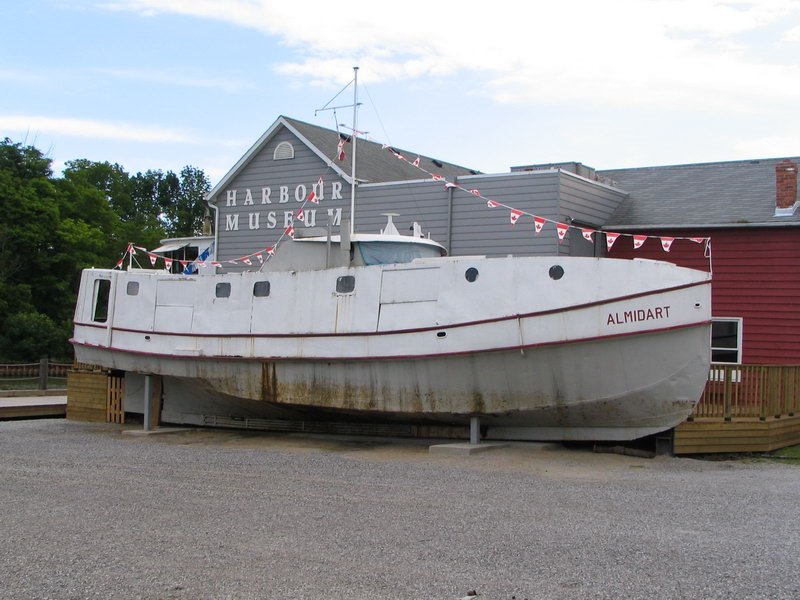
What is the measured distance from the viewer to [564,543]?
7.54 m

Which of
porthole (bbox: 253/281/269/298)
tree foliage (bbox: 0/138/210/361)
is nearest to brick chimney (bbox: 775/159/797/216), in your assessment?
porthole (bbox: 253/281/269/298)

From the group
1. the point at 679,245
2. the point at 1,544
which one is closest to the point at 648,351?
the point at 679,245

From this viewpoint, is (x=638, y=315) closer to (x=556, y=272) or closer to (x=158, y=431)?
(x=556, y=272)

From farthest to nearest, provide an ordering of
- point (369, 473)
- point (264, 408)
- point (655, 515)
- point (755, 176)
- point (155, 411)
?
1. point (755, 176)
2. point (155, 411)
3. point (264, 408)
4. point (369, 473)
5. point (655, 515)

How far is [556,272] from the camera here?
41.3 feet

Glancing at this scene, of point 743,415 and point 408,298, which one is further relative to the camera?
point 408,298

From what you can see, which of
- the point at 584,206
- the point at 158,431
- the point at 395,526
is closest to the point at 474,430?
the point at 395,526

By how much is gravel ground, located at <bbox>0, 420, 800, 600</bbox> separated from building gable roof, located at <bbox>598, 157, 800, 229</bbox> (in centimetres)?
692

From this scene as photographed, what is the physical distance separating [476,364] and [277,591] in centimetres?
715

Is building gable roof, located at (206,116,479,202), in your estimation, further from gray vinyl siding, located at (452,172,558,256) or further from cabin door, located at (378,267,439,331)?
cabin door, located at (378,267,439,331)

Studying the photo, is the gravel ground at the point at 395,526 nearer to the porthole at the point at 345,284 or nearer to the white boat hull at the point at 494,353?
the white boat hull at the point at 494,353

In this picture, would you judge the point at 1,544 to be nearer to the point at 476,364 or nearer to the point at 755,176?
the point at 476,364

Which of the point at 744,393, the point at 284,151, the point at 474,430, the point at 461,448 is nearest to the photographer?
the point at 461,448

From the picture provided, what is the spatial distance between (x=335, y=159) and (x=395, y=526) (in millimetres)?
14475
